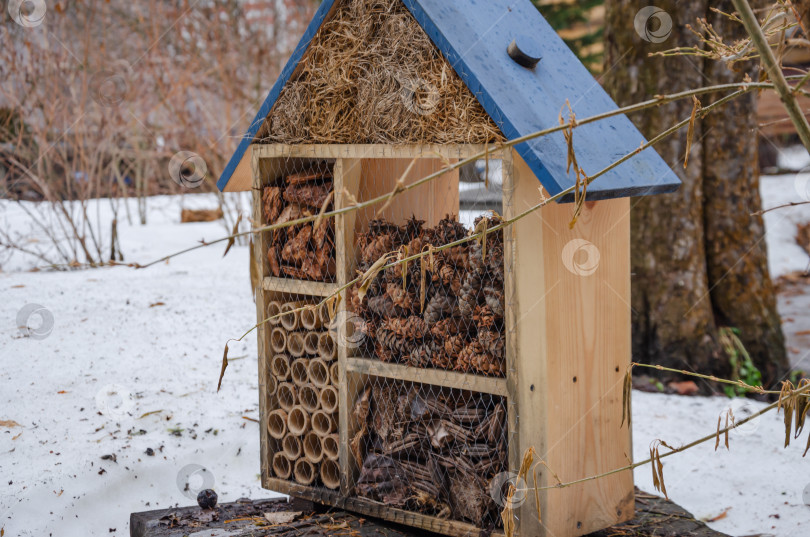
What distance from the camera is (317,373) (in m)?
3.57

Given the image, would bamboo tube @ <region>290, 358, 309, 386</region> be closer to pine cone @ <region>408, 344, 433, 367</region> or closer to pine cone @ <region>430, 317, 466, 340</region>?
pine cone @ <region>408, 344, 433, 367</region>

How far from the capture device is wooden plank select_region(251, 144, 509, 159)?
9.35 feet

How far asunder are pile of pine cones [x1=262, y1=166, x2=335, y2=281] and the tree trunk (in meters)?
2.85

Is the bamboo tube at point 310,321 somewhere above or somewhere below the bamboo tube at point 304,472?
above

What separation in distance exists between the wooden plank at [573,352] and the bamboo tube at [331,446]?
93 cm

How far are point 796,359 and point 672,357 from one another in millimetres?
1513

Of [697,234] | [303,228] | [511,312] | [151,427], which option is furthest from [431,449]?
[697,234]

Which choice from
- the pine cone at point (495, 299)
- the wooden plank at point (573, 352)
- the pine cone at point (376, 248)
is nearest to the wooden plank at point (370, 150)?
the wooden plank at point (573, 352)

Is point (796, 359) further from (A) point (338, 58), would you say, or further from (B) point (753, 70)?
(A) point (338, 58)

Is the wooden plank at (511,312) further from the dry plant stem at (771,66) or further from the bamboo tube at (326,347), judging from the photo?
the dry plant stem at (771,66)

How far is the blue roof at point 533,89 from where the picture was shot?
2701 mm

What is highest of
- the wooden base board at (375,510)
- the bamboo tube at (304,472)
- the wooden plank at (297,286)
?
the wooden plank at (297,286)

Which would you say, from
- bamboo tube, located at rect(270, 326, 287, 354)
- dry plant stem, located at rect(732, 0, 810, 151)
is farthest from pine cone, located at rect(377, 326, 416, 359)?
dry plant stem, located at rect(732, 0, 810, 151)

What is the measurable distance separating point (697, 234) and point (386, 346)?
311cm
